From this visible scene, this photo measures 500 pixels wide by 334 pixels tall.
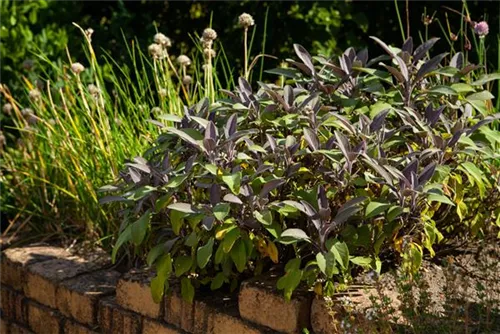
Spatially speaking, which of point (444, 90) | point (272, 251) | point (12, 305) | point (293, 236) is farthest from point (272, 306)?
point (12, 305)

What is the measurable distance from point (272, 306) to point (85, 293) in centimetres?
98

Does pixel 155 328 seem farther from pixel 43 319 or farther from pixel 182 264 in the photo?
pixel 43 319

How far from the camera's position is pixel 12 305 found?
4.20 m

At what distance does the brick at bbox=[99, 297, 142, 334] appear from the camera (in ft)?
11.4

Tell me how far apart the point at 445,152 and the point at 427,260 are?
0.44 meters

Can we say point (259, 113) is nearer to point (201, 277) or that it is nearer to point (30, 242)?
point (201, 277)

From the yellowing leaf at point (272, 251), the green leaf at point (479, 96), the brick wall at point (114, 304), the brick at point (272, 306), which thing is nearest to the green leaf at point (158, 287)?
the brick wall at point (114, 304)

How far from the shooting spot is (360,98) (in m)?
3.40

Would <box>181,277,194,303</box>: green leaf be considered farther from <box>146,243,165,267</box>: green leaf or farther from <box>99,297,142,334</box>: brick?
<box>99,297,142,334</box>: brick

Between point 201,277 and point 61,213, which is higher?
point 201,277

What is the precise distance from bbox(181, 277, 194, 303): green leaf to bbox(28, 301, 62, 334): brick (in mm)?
885

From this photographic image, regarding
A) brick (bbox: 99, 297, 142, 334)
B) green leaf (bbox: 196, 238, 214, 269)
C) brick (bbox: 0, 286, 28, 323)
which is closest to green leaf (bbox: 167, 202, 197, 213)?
green leaf (bbox: 196, 238, 214, 269)

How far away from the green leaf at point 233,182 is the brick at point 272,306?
0.33 meters

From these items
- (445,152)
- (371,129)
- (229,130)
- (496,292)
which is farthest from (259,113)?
(496,292)
